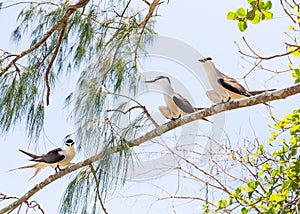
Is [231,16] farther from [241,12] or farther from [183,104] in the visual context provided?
[183,104]

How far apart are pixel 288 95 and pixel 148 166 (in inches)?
22.8

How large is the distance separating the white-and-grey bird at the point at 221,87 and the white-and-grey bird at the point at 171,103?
83 millimetres

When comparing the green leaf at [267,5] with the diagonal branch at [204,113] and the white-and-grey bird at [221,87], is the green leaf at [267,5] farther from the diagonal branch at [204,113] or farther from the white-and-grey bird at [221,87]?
the white-and-grey bird at [221,87]

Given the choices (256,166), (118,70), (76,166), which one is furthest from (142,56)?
(256,166)

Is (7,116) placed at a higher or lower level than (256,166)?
higher

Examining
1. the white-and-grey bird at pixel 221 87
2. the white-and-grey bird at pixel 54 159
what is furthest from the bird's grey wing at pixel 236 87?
the white-and-grey bird at pixel 54 159

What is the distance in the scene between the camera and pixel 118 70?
1.64 m

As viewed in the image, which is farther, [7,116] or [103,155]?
[7,116]

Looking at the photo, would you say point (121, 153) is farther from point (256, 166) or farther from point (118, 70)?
point (256, 166)

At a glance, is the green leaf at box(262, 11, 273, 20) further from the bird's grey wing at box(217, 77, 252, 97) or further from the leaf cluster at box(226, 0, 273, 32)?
the bird's grey wing at box(217, 77, 252, 97)

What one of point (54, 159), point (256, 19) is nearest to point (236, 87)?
point (256, 19)

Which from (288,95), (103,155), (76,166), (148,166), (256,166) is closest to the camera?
(288,95)

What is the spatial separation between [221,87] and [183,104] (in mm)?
145

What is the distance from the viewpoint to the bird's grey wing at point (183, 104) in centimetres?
164
